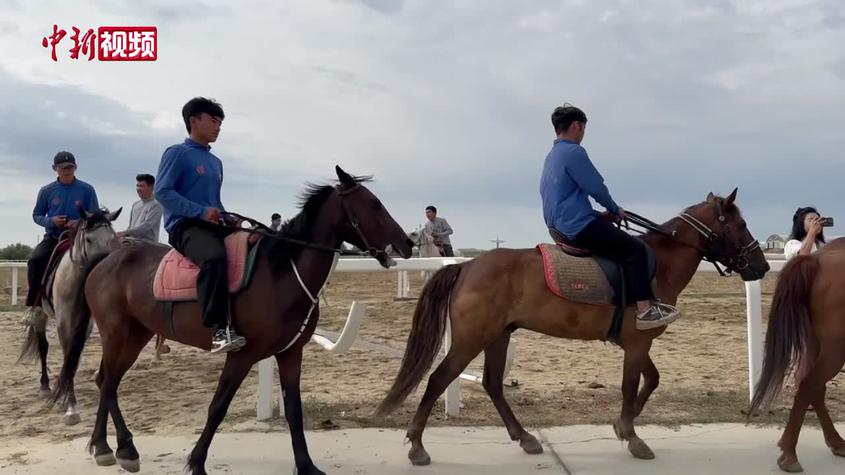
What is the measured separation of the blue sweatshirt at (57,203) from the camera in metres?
6.60

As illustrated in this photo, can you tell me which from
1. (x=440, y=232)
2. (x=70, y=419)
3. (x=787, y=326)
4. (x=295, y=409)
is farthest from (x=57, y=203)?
(x=440, y=232)

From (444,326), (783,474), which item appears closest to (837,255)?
(783,474)

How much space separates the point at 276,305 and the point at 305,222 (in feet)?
1.89

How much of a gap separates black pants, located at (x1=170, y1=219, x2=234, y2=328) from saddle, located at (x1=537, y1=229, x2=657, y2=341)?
2.14 metres

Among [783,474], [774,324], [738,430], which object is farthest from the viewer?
[738,430]

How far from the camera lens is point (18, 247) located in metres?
45.1

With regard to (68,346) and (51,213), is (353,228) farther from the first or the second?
(51,213)

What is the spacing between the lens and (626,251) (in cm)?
441

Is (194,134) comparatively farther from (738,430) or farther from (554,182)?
(738,430)

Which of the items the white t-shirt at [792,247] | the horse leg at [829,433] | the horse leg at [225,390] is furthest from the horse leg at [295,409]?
the white t-shirt at [792,247]

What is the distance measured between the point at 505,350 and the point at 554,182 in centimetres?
135

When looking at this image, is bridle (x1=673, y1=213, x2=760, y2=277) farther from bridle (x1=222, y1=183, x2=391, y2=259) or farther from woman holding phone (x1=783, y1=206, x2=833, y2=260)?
bridle (x1=222, y1=183, x2=391, y2=259)

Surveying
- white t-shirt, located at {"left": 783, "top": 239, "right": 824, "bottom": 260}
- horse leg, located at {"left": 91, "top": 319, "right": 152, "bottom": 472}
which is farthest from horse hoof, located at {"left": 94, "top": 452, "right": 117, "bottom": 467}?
white t-shirt, located at {"left": 783, "top": 239, "right": 824, "bottom": 260}

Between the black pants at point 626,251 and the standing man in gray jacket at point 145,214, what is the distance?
4.75 metres
